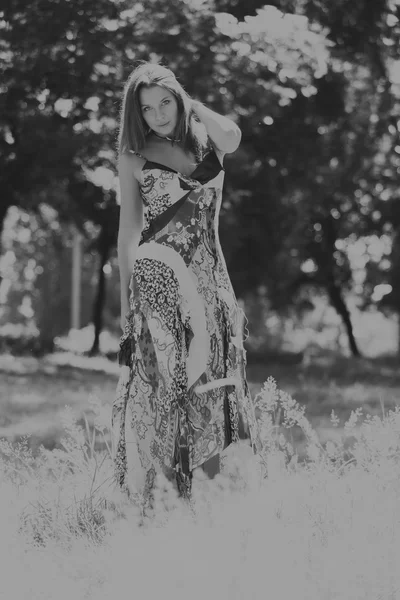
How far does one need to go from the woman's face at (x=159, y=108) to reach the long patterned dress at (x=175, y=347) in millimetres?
164

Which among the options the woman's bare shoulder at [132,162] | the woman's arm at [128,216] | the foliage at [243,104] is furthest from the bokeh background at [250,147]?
the woman's bare shoulder at [132,162]

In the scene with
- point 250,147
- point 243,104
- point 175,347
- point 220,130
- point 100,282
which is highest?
point 250,147

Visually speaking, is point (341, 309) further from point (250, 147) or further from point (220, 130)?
point (220, 130)

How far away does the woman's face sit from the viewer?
3709 mm

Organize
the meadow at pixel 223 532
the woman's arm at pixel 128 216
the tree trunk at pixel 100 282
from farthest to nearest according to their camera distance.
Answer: the tree trunk at pixel 100 282
the woman's arm at pixel 128 216
the meadow at pixel 223 532

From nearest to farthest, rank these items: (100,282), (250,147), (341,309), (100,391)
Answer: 1. (100,391)
2. (250,147)
3. (100,282)
4. (341,309)

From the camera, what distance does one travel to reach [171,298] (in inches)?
146

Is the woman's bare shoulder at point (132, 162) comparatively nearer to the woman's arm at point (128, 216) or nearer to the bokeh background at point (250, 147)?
the woman's arm at point (128, 216)

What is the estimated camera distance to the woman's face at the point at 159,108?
3.71 meters

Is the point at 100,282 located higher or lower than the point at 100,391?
higher

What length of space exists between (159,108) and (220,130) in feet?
0.88

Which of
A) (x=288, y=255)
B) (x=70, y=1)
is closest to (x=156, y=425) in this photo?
(x=70, y=1)

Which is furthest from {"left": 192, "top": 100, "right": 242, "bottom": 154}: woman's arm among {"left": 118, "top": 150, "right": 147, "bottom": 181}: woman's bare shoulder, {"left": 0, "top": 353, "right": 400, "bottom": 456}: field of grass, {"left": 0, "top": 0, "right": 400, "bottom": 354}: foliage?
{"left": 0, "top": 0, "right": 400, "bottom": 354}: foliage

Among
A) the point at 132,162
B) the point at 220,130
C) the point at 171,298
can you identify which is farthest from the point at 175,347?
the point at 220,130
